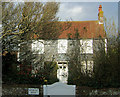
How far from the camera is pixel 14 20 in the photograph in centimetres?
995

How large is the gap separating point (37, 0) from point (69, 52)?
4035mm

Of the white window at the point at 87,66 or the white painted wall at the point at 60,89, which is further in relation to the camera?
the white window at the point at 87,66

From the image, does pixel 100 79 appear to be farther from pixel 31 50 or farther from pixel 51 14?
pixel 51 14

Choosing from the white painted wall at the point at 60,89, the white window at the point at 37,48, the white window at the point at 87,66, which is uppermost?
the white window at the point at 37,48

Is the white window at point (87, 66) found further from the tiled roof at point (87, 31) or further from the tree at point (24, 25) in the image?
the tree at point (24, 25)

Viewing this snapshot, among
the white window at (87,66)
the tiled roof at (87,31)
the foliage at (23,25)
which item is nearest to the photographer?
the white window at (87,66)

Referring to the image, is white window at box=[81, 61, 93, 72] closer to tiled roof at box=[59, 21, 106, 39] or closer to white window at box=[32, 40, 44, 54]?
tiled roof at box=[59, 21, 106, 39]

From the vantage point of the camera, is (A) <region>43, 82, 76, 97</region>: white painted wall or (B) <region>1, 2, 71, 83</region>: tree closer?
(A) <region>43, 82, 76, 97</region>: white painted wall

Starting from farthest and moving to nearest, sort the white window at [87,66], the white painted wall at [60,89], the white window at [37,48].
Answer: the white window at [37,48]
the white window at [87,66]
the white painted wall at [60,89]

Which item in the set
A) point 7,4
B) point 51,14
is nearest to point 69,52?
point 51,14

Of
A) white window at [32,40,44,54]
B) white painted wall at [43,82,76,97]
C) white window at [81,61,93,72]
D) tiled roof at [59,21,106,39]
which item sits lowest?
white painted wall at [43,82,76,97]

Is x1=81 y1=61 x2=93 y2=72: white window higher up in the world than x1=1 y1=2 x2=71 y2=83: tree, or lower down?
lower down

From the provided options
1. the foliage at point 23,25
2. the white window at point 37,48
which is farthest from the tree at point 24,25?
the white window at point 37,48

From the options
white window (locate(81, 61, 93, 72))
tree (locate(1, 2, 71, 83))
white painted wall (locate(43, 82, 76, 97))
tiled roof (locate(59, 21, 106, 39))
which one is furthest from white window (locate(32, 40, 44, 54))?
white painted wall (locate(43, 82, 76, 97))
